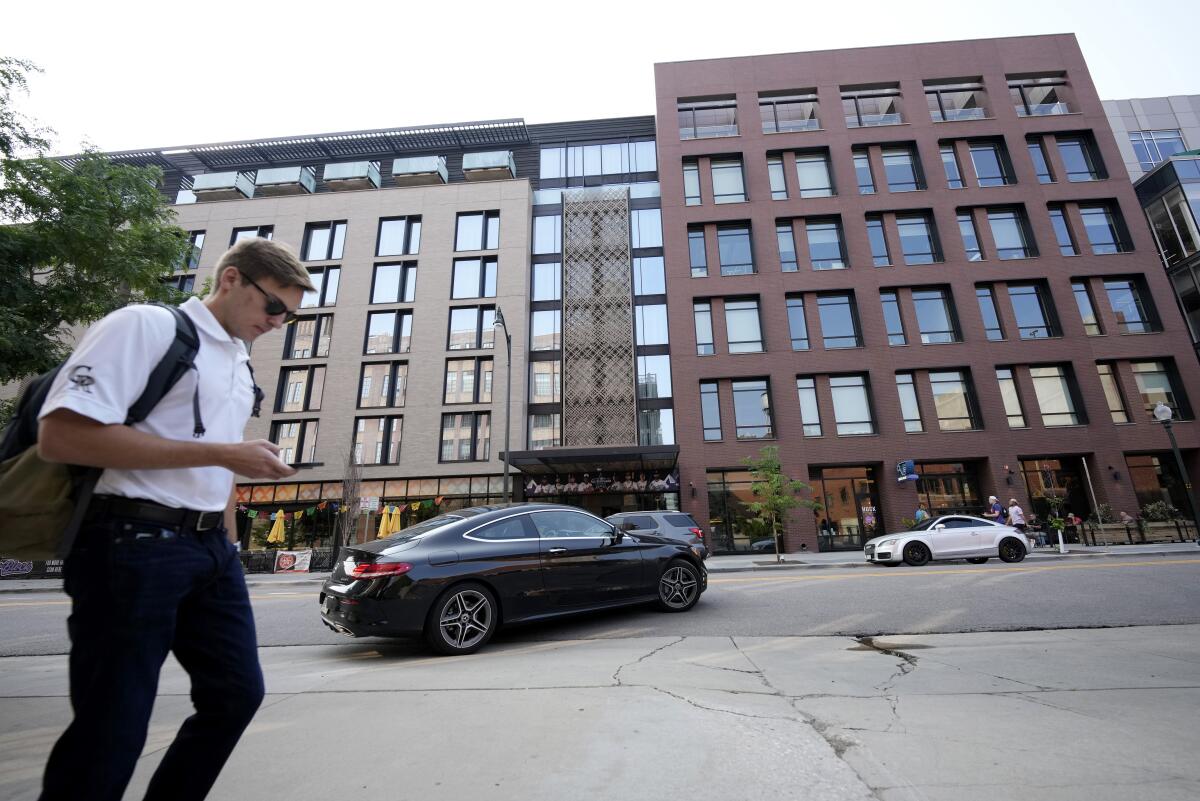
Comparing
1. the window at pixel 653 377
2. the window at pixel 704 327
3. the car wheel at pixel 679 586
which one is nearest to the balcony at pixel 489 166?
the window at pixel 653 377

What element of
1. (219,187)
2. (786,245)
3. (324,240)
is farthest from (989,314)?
(219,187)

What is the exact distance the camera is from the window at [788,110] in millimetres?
29266

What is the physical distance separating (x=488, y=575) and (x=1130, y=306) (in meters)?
34.3

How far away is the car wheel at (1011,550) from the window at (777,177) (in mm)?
20212

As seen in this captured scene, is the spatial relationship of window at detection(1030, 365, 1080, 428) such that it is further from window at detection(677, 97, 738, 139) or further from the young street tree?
window at detection(677, 97, 738, 139)

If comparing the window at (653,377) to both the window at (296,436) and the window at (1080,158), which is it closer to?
the window at (296,436)

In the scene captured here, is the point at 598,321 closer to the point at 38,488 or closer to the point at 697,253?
the point at 697,253

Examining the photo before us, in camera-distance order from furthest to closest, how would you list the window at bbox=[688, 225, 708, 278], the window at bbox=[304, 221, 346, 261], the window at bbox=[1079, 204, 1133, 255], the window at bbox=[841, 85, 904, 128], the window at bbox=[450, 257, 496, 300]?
the window at bbox=[304, 221, 346, 261], the window at bbox=[450, 257, 496, 300], the window at bbox=[841, 85, 904, 128], the window at bbox=[688, 225, 708, 278], the window at bbox=[1079, 204, 1133, 255]

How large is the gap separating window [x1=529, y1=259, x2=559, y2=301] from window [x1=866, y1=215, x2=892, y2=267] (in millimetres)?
12585

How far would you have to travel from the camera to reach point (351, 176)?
33.8m

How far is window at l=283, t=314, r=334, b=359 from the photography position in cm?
2950

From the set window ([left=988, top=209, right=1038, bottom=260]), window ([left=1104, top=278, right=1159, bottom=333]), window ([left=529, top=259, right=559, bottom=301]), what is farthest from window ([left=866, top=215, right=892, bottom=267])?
window ([left=529, top=259, right=559, bottom=301])

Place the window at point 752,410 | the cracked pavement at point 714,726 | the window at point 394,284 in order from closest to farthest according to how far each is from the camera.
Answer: the cracked pavement at point 714,726 < the window at point 752,410 < the window at point 394,284

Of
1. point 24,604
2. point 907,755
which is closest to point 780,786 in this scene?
point 907,755
